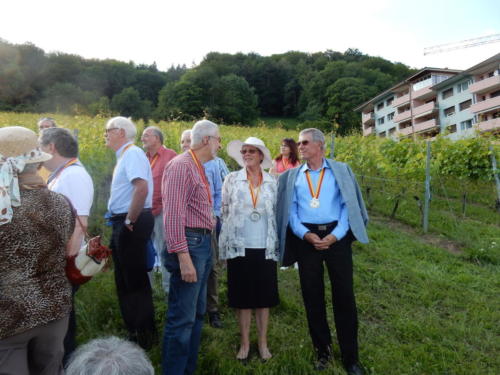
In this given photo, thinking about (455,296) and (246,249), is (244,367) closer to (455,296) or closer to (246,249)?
(246,249)

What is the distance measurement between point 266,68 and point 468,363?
210 feet

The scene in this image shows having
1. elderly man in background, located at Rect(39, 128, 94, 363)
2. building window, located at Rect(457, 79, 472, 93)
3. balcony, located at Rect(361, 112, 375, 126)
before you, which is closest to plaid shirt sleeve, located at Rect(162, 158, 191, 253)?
elderly man in background, located at Rect(39, 128, 94, 363)

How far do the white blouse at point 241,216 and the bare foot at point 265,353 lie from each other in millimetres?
762

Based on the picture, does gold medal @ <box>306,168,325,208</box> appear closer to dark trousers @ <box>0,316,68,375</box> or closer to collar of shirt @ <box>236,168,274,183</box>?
collar of shirt @ <box>236,168,274,183</box>

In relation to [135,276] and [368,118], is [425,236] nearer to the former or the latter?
[135,276]

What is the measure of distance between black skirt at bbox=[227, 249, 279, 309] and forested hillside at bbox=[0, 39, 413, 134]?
13943 millimetres

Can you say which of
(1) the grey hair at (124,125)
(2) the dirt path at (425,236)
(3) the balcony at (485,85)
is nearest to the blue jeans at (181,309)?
(1) the grey hair at (124,125)

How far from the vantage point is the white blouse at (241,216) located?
9.89 ft

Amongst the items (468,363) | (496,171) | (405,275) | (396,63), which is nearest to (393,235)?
(405,275)

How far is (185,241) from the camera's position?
231 centimetres

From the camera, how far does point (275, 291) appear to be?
3.08 meters

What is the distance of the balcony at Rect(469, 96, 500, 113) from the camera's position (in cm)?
3606

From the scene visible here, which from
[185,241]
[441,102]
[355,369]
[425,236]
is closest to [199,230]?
[185,241]

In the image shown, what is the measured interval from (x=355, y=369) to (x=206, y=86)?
120 feet
